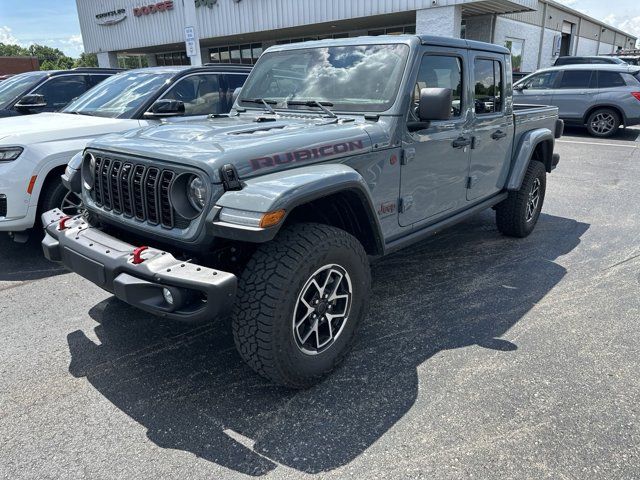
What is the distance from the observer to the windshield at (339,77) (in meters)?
3.40

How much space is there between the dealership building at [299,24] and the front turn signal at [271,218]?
423 inches

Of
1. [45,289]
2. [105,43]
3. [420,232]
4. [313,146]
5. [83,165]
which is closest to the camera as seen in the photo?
[313,146]

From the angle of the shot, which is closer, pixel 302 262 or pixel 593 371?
pixel 302 262

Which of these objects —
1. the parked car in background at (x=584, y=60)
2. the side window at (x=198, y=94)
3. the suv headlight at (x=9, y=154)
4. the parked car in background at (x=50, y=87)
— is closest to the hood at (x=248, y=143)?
the suv headlight at (x=9, y=154)

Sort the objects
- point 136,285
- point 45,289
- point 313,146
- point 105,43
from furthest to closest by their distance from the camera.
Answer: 1. point 105,43
2. point 45,289
3. point 313,146
4. point 136,285

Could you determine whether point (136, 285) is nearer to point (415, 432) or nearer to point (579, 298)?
point (415, 432)

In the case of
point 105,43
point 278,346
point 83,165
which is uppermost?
point 105,43

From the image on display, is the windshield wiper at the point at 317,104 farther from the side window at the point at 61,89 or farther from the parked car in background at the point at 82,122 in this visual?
the side window at the point at 61,89

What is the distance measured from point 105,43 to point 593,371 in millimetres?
31424

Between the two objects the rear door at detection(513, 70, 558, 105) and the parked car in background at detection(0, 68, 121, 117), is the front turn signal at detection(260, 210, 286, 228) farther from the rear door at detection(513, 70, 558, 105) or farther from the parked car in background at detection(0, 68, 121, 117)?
the rear door at detection(513, 70, 558, 105)

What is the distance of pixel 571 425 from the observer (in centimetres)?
249

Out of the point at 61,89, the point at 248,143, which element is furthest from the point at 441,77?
the point at 61,89

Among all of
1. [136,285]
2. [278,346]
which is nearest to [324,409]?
[278,346]

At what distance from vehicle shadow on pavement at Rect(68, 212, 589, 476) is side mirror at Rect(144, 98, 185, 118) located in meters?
2.12
